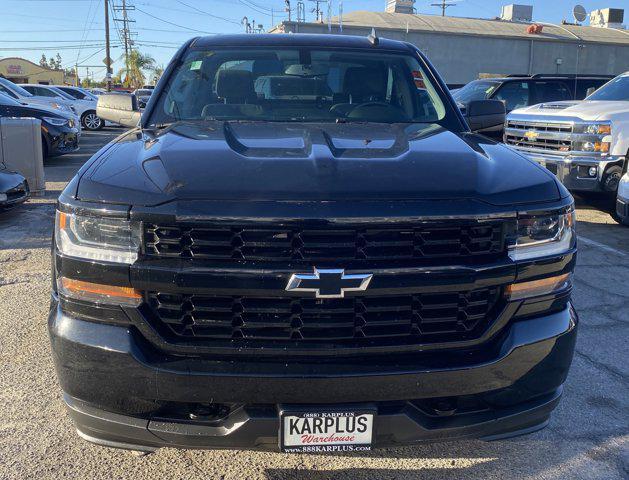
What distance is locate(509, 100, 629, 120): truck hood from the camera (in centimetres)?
771

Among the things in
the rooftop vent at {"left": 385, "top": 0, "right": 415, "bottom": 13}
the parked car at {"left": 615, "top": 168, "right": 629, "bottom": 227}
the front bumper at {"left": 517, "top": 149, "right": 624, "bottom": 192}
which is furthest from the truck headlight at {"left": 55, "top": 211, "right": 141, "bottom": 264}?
the rooftop vent at {"left": 385, "top": 0, "right": 415, "bottom": 13}

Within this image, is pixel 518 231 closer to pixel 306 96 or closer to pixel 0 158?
pixel 306 96

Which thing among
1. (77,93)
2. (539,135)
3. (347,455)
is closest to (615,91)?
(539,135)

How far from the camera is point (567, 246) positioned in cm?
226

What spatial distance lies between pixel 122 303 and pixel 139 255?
0.56 ft

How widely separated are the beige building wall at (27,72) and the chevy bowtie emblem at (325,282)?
80.3 m

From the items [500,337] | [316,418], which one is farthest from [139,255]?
[500,337]

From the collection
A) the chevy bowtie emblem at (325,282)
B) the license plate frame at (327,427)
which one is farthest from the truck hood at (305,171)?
the license plate frame at (327,427)

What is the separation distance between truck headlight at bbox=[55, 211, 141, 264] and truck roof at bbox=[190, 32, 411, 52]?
79.7 inches

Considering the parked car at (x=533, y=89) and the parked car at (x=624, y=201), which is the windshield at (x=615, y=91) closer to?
the parked car at (x=624, y=201)

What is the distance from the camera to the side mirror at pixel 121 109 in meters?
3.91

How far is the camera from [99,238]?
2.07 m

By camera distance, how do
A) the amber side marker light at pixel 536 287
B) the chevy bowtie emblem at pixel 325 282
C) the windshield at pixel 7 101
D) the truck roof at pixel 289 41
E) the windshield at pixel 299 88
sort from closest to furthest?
the chevy bowtie emblem at pixel 325 282 < the amber side marker light at pixel 536 287 < the windshield at pixel 299 88 < the truck roof at pixel 289 41 < the windshield at pixel 7 101

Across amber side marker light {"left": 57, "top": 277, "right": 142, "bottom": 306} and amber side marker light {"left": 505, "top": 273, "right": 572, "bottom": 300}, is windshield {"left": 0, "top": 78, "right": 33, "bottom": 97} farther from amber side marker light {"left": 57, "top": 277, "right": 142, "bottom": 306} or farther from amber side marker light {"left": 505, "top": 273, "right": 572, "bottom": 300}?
amber side marker light {"left": 505, "top": 273, "right": 572, "bottom": 300}
